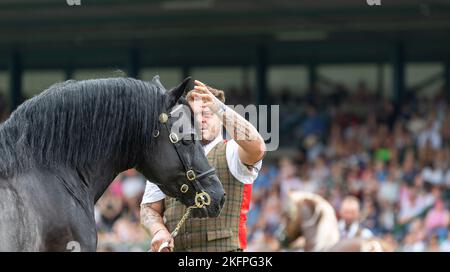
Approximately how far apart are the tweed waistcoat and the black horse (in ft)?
1.37

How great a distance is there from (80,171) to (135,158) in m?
0.26

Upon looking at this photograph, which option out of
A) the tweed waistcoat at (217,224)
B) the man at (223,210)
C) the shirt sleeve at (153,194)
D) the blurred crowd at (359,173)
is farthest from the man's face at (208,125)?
the blurred crowd at (359,173)

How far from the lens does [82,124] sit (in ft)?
14.3

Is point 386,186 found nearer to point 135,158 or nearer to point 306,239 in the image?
point 306,239

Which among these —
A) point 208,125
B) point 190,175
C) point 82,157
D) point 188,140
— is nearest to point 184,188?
point 190,175

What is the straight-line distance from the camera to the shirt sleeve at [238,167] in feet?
16.7

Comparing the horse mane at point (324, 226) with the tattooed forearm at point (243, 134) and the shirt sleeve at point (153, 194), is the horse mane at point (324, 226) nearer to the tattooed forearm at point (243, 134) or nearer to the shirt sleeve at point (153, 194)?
the shirt sleeve at point (153, 194)

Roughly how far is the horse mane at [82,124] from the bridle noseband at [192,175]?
0.04m

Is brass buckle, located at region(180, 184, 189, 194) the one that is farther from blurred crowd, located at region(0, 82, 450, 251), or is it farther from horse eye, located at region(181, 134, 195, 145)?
blurred crowd, located at region(0, 82, 450, 251)

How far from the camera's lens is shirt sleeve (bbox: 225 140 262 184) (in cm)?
509

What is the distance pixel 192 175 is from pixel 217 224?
57cm

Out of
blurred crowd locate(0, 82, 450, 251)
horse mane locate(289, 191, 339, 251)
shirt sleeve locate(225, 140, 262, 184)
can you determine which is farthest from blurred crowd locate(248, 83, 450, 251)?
shirt sleeve locate(225, 140, 262, 184)

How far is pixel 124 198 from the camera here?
49.6ft
